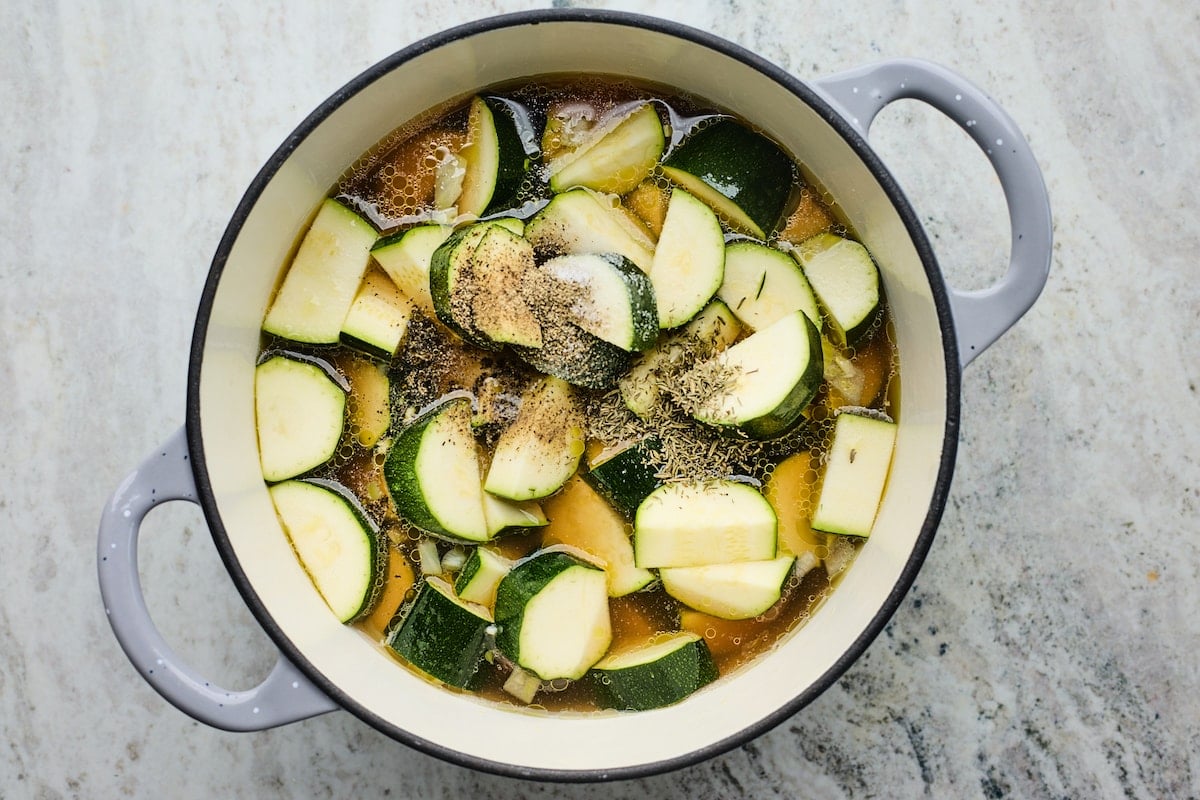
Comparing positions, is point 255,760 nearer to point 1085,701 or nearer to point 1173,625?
point 1085,701

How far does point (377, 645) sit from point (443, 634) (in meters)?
0.12

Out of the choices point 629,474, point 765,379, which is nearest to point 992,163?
point 765,379

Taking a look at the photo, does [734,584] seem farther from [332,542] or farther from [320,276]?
[320,276]

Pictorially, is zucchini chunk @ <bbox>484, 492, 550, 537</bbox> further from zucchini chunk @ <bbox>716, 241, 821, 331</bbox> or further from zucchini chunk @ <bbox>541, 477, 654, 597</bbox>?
zucchini chunk @ <bbox>716, 241, 821, 331</bbox>

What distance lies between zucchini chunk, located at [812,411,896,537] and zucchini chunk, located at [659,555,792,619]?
0.09 meters

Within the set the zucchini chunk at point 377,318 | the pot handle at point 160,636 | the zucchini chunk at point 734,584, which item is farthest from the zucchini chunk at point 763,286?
the pot handle at point 160,636

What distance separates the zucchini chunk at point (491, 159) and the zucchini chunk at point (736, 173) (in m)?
0.22

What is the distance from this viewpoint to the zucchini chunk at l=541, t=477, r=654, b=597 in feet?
4.87

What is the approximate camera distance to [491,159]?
1.47m

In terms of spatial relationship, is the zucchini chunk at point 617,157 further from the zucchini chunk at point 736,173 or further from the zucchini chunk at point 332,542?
the zucchini chunk at point 332,542

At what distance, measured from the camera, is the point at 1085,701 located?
1.60 meters

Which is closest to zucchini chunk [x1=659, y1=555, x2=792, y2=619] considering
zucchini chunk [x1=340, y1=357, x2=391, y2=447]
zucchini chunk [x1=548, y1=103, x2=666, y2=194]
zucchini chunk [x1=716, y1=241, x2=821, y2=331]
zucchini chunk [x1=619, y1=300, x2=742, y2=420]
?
zucchini chunk [x1=619, y1=300, x2=742, y2=420]

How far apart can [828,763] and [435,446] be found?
800 millimetres

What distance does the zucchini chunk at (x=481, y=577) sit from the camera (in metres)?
1.46
